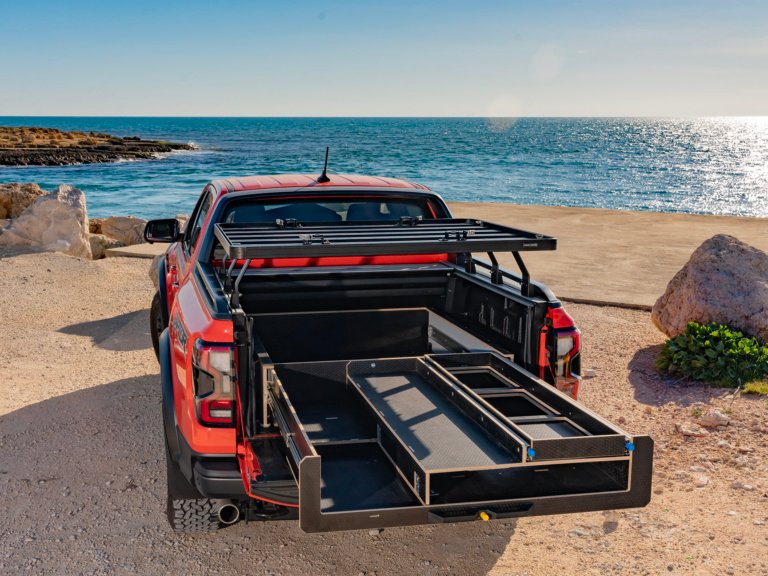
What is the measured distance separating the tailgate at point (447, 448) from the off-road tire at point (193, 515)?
2.14 feet

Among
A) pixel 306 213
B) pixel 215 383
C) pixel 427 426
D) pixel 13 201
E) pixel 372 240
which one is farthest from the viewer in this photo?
pixel 13 201

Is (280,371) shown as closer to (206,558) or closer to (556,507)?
(206,558)

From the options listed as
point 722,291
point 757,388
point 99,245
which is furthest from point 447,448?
point 99,245

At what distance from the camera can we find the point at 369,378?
466 centimetres

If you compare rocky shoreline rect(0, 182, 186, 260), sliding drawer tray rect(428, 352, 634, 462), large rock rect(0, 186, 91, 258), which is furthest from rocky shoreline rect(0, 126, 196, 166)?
sliding drawer tray rect(428, 352, 634, 462)

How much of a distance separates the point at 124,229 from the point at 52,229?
3.32 metres

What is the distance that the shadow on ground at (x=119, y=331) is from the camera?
8469 millimetres

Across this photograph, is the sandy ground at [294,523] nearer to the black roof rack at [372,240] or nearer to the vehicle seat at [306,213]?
the black roof rack at [372,240]

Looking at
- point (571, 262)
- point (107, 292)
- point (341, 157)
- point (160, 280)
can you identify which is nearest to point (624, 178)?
point (341, 157)

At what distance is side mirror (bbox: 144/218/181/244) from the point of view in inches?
251

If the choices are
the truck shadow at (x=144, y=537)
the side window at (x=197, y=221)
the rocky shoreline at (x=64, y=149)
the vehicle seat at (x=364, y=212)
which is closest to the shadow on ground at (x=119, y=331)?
the side window at (x=197, y=221)

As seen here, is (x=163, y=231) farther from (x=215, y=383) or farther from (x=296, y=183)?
(x=215, y=383)

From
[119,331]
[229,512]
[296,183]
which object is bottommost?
[119,331]

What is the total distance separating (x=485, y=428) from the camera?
3.78 meters
